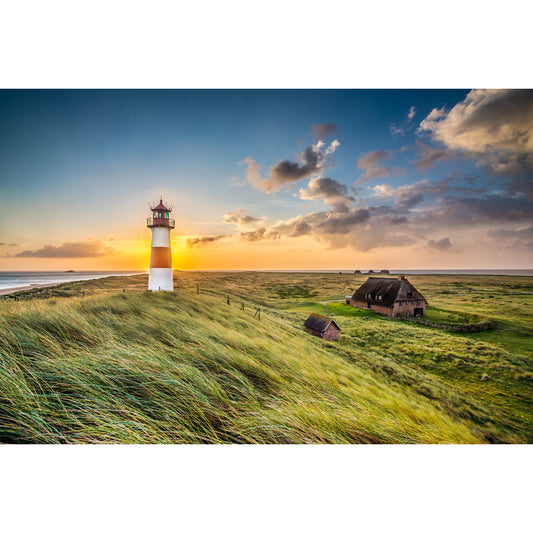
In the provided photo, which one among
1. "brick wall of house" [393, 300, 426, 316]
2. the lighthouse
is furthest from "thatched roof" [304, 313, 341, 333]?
the lighthouse

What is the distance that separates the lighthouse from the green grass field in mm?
976

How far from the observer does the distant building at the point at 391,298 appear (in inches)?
225

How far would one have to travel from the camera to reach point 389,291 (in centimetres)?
617

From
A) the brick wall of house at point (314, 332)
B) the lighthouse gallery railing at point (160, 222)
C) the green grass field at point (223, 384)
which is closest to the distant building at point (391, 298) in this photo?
the green grass field at point (223, 384)

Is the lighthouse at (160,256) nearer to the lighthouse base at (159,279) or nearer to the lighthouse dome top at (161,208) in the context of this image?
the lighthouse base at (159,279)

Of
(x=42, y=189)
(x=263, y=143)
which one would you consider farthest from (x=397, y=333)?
(x=42, y=189)

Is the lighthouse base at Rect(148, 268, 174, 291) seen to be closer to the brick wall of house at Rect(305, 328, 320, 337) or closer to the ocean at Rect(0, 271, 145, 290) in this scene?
the ocean at Rect(0, 271, 145, 290)

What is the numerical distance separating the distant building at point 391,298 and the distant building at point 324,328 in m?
2.04

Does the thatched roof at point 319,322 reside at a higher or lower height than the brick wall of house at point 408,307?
lower

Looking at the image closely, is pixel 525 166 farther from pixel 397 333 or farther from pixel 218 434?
pixel 218 434

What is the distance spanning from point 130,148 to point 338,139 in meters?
4.09

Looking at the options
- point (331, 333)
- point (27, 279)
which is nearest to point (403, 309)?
point (331, 333)

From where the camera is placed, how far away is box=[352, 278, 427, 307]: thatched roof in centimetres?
589

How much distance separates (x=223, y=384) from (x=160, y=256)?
4.39 meters
